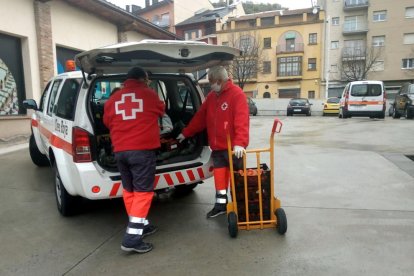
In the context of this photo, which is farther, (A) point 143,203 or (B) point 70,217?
(B) point 70,217

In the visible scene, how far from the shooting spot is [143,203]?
3506 millimetres

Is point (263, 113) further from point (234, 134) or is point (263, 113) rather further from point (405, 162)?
point (234, 134)

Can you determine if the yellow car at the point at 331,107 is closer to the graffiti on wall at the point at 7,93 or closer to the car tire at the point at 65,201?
the graffiti on wall at the point at 7,93

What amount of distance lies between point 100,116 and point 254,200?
231 cm

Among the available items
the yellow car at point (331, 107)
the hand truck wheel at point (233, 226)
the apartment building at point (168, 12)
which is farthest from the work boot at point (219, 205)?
the apartment building at point (168, 12)

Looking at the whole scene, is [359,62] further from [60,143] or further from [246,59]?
[60,143]

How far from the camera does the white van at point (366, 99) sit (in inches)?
671

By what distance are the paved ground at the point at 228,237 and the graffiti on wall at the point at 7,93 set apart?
16.9 feet

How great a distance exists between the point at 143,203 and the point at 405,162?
551cm

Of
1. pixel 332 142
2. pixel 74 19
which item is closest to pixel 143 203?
pixel 332 142

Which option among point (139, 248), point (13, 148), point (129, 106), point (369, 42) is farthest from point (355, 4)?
point (139, 248)

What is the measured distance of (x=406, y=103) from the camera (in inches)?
680

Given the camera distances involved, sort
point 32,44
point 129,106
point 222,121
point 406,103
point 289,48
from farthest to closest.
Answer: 1. point 289,48
2. point 406,103
3. point 32,44
4. point 222,121
5. point 129,106

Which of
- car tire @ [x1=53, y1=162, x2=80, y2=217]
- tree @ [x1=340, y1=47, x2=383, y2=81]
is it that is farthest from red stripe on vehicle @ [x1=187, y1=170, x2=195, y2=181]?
tree @ [x1=340, y1=47, x2=383, y2=81]
